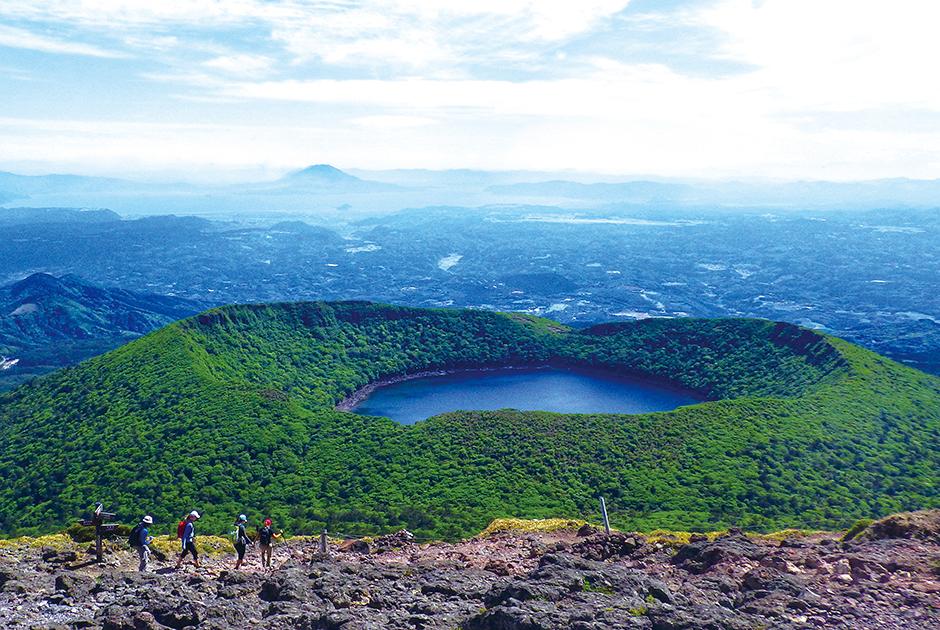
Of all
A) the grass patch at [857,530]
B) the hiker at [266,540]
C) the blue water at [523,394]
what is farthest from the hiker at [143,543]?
the blue water at [523,394]

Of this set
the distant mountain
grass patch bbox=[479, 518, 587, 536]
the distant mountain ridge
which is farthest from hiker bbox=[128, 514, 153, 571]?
the distant mountain

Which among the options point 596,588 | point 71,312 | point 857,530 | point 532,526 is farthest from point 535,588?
point 71,312

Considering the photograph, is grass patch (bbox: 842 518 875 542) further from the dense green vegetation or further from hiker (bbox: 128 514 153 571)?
hiker (bbox: 128 514 153 571)

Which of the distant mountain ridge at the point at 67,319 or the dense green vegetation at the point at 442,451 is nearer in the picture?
the dense green vegetation at the point at 442,451

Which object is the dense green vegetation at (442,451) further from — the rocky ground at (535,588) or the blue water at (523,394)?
the rocky ground at (535,588)

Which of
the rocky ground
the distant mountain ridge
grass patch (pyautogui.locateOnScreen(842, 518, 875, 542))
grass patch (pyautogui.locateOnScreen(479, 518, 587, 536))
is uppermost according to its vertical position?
the rocky ground

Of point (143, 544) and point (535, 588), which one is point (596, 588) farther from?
point (143, 544)

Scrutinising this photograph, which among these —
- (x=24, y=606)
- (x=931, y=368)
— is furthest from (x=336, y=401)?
(x=931, y=368)
